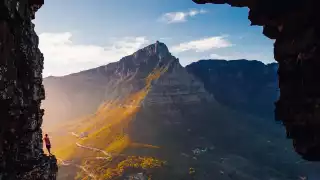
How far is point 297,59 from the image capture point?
3462 centimetres

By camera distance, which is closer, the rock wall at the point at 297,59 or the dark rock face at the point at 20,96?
the dark rock face at the point at 20,96

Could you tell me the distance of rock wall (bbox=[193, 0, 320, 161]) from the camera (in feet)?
107

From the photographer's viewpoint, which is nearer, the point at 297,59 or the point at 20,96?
the point at 20,96

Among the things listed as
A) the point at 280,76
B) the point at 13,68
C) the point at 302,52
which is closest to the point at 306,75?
the point at 302,52

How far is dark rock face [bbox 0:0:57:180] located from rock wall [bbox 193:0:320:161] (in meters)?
20.3

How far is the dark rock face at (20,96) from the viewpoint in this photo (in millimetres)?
27953

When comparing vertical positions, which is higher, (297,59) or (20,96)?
(297,59)

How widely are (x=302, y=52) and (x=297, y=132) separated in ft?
26.3

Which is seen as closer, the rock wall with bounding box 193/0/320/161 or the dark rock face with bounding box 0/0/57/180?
the dark rock face with bounding box 0/0/57/180

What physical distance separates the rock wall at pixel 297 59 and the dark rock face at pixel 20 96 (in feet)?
66.6

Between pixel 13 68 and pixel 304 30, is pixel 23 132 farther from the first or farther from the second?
pixel 304 30

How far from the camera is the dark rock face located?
28.0 meters

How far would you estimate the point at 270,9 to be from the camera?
123 ft

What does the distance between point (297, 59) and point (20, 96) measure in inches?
1004
